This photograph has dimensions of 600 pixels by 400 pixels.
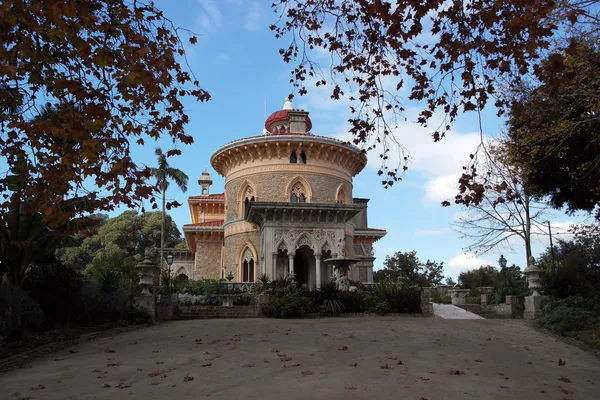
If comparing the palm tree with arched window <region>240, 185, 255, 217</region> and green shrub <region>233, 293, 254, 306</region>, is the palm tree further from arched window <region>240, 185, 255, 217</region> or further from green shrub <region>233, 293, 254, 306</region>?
green shrub <region>233, 293, 254, 306</region>


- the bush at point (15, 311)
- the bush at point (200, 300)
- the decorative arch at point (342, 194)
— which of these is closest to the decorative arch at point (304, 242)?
the decorative arch at point (342, 194)

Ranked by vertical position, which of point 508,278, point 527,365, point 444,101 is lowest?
point 527,365

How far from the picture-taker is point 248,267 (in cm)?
2698

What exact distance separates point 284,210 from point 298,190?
3493 mm

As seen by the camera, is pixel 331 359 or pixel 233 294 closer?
pixel 331 359

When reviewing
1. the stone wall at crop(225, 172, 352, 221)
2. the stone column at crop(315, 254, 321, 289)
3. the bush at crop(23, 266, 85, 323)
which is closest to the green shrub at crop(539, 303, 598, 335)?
the stone column at crop(315, 254, 321, 289)

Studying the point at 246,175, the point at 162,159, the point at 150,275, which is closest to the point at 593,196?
the point at 150,275

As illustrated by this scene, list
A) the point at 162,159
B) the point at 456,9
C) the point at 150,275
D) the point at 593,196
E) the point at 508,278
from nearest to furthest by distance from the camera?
1. the point at 456,9
2. the point at 150,275
3. the point at 593,196
4. the point at 508,278
5. the point at 162,159

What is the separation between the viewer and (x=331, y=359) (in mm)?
7859

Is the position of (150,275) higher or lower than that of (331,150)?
lower

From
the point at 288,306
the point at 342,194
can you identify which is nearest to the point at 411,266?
the point at 342,194

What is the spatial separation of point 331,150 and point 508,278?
459 inches

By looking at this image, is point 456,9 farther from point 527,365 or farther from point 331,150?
point 331,150

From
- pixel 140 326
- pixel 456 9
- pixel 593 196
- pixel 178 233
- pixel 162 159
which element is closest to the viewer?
pixel 456 9
